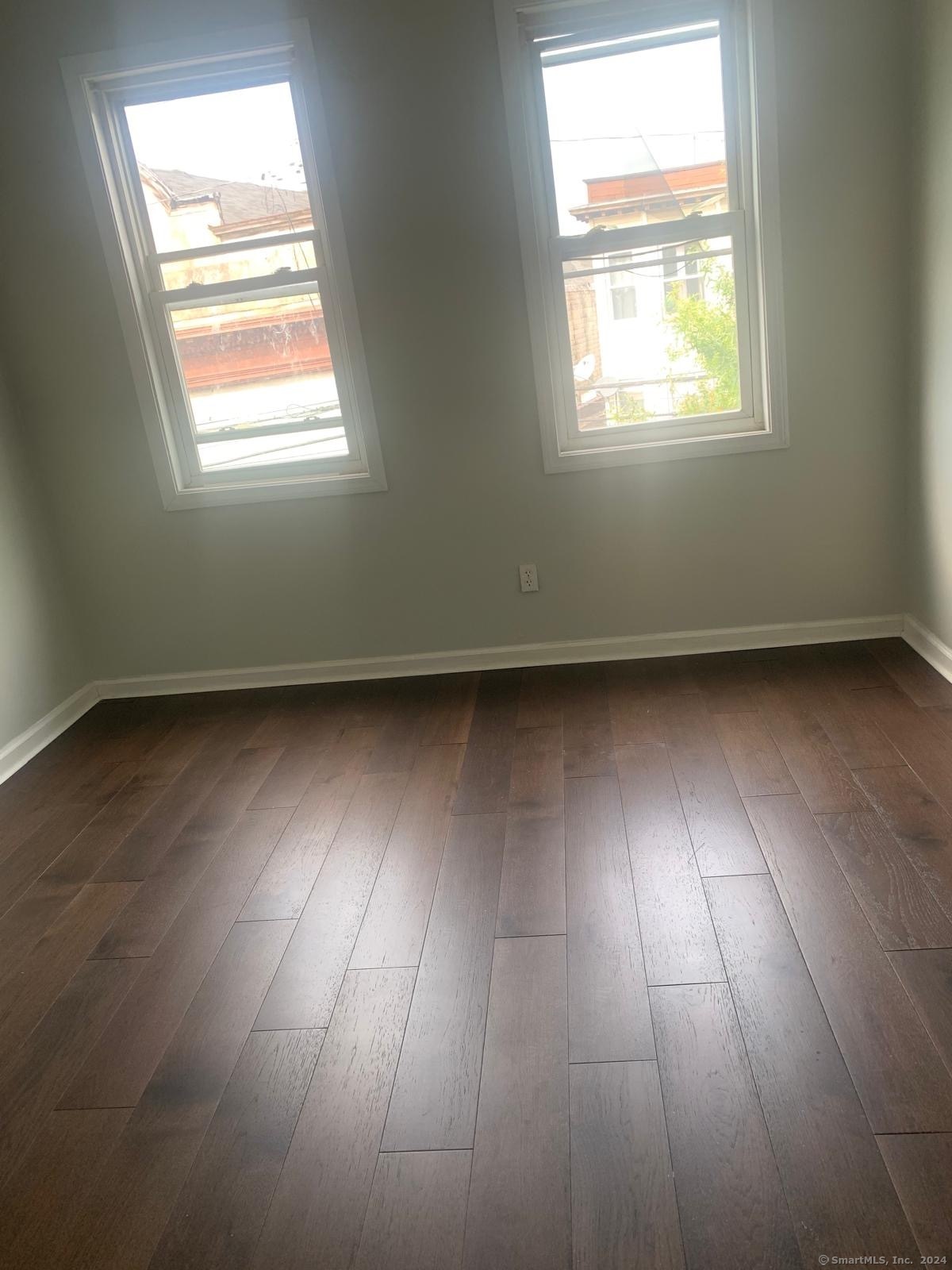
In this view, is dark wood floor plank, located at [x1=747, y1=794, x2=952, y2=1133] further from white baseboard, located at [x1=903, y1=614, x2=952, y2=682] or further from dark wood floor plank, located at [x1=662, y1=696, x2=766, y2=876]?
white baseboard, located at [x1=903, y1=614, x2=952, y2=682]

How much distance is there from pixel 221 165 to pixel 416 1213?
3.29 metres

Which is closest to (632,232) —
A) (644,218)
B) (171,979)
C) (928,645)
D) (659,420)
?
(644,218)

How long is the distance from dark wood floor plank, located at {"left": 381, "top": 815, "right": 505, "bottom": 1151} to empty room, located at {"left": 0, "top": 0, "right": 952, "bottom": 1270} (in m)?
0.01

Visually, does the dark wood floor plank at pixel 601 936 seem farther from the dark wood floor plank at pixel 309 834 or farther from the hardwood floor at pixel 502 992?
the dark wood floor plank at pixel 309 834

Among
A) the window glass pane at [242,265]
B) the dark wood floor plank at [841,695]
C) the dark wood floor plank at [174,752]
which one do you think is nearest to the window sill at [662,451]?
the dark wood floor plank at [841,695]

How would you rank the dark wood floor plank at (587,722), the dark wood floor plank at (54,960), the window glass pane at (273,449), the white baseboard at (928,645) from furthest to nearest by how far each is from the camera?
1. the window glass pane at (273,449)
2. the white baseboard at (928,645)
3. the dark wood floor plank at (587,722)
4. the dark wood floor plank at (54,960)

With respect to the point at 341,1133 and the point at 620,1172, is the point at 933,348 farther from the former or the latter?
the point at 341,1133

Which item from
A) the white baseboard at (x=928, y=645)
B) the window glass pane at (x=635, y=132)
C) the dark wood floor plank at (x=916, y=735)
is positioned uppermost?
the window glass pane at (x=635, y=132)

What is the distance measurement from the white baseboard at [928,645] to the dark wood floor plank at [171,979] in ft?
7.17

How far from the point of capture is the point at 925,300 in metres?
2.95

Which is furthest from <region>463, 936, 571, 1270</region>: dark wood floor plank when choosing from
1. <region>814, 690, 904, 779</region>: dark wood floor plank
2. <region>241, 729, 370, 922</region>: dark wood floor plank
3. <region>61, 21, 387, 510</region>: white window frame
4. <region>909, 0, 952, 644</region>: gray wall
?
<region>61, 21, 387, 510</region>: white window frame

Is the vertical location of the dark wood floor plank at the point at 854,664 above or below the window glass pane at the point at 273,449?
below

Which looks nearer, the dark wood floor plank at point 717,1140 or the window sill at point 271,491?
the dark wood floor plank at point 717,1140

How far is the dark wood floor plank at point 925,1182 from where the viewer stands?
131cm
